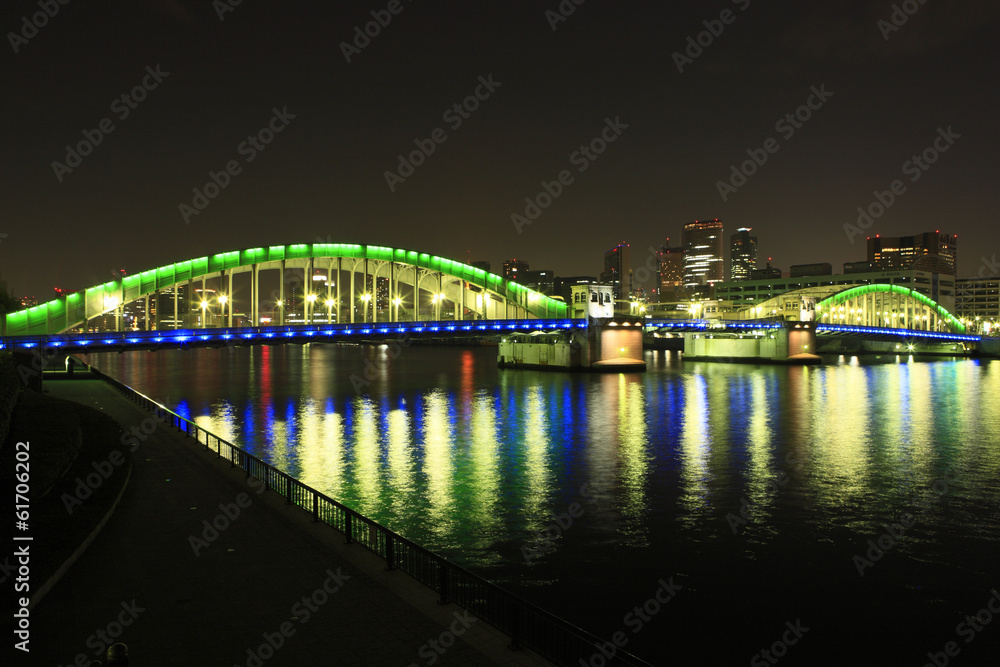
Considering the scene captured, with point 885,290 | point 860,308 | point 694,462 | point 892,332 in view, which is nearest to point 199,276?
point 694,462

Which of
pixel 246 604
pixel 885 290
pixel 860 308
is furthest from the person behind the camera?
pixel 860 308

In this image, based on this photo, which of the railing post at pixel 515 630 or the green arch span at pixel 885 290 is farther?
the green arch span at pixel 885 290

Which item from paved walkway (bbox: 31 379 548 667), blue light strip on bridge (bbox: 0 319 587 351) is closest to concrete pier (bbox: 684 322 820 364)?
blue light strip on bridge (bbox: 0 319 587 351)

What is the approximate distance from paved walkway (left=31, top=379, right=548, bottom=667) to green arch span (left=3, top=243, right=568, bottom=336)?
45.1 meters

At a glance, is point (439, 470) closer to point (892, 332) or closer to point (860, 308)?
point (892, 332)

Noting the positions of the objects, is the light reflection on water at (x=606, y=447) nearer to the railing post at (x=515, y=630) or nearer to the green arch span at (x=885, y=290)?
the railing post at (x=515, y=630)

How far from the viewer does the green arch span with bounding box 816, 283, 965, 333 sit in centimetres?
12625

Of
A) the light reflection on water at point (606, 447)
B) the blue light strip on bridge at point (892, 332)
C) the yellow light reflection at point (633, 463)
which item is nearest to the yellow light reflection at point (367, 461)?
the light reflection on water at point (606, 447)

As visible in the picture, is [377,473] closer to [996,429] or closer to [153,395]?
[996,429]

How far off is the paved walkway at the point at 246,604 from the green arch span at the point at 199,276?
148ft

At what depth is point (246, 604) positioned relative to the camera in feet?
32.4

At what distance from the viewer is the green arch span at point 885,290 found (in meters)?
126

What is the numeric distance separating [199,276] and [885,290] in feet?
417

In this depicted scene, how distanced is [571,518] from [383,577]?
9094 millimetres
